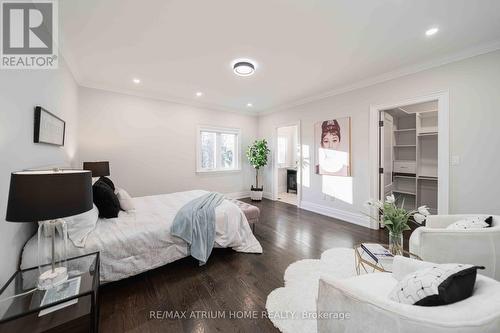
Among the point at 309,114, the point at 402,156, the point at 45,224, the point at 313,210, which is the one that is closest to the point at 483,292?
the point at 45,224

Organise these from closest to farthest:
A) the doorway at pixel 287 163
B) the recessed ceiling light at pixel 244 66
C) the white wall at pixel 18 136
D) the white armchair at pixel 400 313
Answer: the white armchair at pixel 400 313 → the white wall at pixel 18 136 → the recessed ceiling light at pixel 244 66 → the doorway at pixel 287 163

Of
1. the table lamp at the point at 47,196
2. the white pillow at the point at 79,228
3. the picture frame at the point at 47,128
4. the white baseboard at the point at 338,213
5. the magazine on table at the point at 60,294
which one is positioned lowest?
the white baseboard at the point at 338,213

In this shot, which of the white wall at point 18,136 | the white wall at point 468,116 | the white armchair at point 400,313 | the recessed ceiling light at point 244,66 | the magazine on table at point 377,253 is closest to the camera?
the white armchair at point 400,313

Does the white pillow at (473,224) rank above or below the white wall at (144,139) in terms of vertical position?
below

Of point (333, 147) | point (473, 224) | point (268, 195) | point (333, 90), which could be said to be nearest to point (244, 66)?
point (333, 90)

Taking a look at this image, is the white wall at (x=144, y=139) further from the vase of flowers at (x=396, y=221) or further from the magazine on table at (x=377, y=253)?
the vase of flowers at (x=396, y=221)

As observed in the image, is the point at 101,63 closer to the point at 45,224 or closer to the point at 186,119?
the point at 186,119

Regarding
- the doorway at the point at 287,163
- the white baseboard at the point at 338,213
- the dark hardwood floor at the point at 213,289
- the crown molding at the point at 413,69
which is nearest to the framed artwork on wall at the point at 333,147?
the crown molding at the point at 413,69

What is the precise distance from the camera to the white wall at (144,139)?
3.67 metres

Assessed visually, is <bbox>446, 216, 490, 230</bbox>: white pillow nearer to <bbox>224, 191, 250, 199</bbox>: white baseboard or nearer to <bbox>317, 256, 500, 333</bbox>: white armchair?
<bbox>317, 256, 500, 333</bbox>: white armchair

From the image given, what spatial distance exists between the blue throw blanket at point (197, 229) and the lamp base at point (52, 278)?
3.22 feet

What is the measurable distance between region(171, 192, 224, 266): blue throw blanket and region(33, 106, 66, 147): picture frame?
5.02ft

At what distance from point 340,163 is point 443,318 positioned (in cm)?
357

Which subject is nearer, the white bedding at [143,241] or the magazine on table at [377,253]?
the magazine on table at [377,253]
